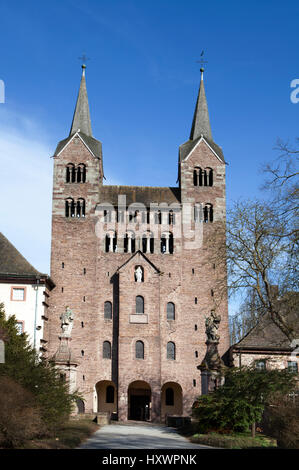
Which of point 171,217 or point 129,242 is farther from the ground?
point 171,217

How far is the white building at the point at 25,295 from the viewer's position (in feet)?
133

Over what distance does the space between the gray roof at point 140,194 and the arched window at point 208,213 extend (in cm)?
265

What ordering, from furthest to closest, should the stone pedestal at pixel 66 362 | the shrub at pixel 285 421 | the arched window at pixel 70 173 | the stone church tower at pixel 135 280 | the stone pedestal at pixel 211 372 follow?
the arched window at pixel 70 173, the stone church tower at pixel 135 280, the stone pedestal at pixel 66 362, the stone pedestal at pixel 211 372, the shrub at pixel 285 421

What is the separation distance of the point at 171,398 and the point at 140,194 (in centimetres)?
1777

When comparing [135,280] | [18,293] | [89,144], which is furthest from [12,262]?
[89,144]

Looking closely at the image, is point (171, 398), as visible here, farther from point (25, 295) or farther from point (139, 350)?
point (25, 295)

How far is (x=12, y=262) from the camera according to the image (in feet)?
137

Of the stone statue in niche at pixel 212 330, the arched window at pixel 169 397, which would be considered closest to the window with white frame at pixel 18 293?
the arched window at pixel 169 397

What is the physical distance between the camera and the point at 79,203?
4794cm

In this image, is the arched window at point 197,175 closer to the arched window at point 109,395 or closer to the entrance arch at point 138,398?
the entrance arch at point 138,398

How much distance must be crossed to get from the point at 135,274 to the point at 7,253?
10.2 m
